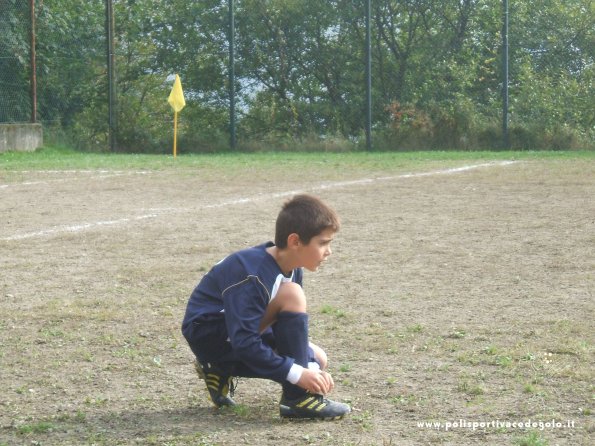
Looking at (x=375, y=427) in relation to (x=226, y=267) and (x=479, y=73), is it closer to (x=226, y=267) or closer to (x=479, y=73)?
(x=226, y=267)

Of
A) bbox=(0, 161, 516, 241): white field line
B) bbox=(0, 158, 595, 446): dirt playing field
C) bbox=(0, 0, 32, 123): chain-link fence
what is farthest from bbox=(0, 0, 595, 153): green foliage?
bbox=(0, 158, 595, 446): dirt playing field

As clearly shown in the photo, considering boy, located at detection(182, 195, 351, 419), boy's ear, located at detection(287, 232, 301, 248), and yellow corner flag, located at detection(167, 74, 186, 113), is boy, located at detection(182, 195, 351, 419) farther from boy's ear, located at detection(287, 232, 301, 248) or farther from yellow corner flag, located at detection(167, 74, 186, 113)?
yellow corner flag, located at detection(167, 74, 186, 113)

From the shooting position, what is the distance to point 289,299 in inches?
177

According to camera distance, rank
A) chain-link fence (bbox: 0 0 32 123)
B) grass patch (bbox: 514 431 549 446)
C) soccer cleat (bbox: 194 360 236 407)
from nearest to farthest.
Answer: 1. grass patch (bbox: 514 431 549 446)
2. soccer cleat (bbox: 194 360 236 407)
3. chain-link fence (bbox: 0 0 32 123)

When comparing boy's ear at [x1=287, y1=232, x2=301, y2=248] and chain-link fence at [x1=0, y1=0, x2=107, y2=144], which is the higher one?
chain-link fence at [x1=0, y1=0, x2=107, y2=144]

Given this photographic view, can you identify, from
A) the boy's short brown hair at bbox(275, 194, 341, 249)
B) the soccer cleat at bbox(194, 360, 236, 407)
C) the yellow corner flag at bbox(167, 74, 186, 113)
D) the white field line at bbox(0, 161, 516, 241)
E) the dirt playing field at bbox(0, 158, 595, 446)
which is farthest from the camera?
the yellow corner flag at bbox(167, 74, 186, 113)

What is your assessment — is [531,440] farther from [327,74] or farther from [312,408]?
[327,74]

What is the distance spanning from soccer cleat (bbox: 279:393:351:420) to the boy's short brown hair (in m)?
0.61

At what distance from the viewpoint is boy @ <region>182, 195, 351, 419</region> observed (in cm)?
443

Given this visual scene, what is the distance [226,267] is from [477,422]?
116 cm

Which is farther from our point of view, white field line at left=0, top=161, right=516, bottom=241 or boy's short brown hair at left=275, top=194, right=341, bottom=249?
white field line at left=0, top=161, right=516, bottom=241

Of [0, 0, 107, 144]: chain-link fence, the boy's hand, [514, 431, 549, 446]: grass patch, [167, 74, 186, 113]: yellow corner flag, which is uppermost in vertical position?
[0, 0, 107, 144]: chain-link fence

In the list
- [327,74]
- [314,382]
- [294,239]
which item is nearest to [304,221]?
[294,239]

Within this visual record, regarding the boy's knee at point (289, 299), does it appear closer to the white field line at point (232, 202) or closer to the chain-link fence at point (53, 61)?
the white field line at point (232, 202)
